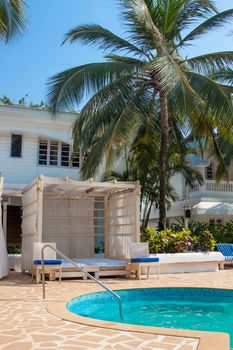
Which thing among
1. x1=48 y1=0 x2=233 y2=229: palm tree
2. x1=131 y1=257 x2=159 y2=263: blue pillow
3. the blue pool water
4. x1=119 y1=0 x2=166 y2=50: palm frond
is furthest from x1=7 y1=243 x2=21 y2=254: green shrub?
x1=119 y1=0 x2=166 y2=50: palm frond

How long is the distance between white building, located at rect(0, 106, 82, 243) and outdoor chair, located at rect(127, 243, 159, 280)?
23.0ft

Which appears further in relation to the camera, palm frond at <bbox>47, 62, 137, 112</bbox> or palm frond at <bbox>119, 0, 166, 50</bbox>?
palm frond at <bbox>119, 0, 166, 50</bbox>

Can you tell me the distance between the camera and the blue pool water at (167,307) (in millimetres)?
9383

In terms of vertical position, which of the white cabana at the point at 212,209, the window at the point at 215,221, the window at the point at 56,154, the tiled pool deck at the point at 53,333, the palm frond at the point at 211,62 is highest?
the palm frond at the point at 211,62

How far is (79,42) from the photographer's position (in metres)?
17.2

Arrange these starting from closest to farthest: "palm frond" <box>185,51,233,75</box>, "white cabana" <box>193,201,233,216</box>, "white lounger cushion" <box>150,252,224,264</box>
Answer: "white lounger cushion" <box>150,252,224,264</box>
"palm frond" <box>185,51,233,75</box>
"white cabana" <box>193,201,233,216</box>

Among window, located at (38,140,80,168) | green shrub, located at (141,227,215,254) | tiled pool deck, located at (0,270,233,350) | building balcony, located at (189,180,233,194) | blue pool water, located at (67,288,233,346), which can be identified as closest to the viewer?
tiled pool deck, located at (0,270,233,350)

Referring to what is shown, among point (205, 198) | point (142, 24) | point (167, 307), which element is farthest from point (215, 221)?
point (167, 307)

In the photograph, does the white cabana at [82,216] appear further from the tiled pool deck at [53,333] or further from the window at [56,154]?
the tiled pool deck at [53,333]

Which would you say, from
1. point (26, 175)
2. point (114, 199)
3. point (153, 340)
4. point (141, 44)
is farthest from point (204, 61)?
point (153, 340)

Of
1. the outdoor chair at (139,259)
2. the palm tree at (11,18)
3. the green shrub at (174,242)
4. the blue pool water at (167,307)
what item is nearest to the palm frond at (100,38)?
the palm tree at (11,18)

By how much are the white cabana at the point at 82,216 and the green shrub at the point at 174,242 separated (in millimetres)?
1149

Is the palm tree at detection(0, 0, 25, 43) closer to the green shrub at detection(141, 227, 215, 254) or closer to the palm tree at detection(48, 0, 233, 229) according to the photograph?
the palm tree at detection(48, 0, 233, 229)

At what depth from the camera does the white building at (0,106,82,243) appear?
→ 67.7ft
